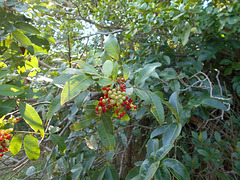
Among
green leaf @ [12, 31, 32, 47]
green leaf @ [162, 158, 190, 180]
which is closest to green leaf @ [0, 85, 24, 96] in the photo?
green leaf @ [12, 31, 32, 47]

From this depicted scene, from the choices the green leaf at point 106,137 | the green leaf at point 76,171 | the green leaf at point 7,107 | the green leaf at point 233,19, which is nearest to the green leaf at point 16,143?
the green leaf at point 7,107

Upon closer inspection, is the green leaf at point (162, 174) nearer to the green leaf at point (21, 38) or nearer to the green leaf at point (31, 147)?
the green leaf at point (31, 147)

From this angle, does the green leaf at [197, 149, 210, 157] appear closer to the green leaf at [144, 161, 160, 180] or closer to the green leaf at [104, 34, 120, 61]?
the green leaf at [144, 161, 160, 180]

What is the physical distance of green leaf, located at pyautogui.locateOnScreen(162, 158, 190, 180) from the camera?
23.1 inches

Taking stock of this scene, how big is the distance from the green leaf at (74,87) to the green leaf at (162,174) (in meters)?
0.42

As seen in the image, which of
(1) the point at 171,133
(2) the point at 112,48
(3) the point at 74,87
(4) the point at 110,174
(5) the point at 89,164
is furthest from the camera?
(5) the point at 89,164

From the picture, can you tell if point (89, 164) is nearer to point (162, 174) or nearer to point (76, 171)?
point (76, 171)

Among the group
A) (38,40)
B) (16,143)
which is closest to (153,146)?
(16,143)

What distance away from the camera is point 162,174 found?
23.8 inches

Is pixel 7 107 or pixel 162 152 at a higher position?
pixel 7 107

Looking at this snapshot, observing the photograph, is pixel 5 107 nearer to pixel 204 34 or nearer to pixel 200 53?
pixel 200 53

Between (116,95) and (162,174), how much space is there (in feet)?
1.15

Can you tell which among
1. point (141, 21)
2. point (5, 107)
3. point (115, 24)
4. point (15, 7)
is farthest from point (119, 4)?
point (5, 107)

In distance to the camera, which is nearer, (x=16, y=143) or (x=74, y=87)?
(x=74, y=87)
